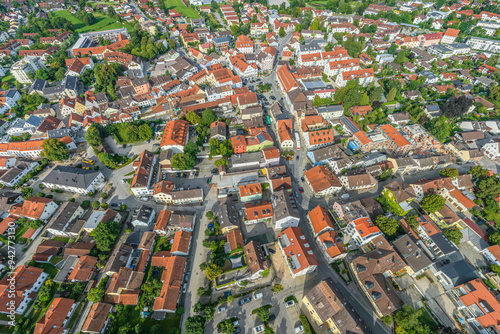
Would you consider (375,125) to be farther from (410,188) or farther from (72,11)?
(72,11)

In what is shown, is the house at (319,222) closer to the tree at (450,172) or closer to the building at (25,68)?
the tree at (450,172)

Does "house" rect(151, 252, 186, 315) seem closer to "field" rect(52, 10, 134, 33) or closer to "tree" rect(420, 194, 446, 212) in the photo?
"tree" rect(420, 194, 446, 212)

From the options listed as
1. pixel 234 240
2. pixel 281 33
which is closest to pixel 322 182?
pixel 234 240

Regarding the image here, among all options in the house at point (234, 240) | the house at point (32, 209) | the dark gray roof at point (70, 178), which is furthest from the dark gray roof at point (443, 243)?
the house at point (32, 209)

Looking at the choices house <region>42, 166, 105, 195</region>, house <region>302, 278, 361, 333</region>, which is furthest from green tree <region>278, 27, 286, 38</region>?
house <region>302, 278, 361, 333</region>

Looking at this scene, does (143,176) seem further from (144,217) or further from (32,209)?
(32,209)

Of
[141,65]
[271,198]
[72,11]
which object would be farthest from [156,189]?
[72,11]
